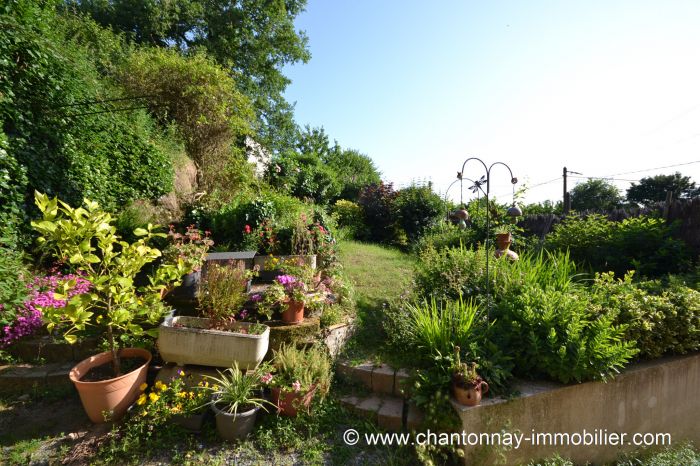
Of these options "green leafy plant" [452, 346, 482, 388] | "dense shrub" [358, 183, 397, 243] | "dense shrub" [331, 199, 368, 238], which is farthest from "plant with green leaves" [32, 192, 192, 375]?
"dense shrub" [358, 183, 397, 243]

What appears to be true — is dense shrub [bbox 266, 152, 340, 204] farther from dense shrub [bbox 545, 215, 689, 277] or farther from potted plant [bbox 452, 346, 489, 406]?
potted plant [bbox 452, 346, 489, 406]

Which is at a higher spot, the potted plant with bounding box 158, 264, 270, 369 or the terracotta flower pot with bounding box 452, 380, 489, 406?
the potted plant with bounding box 158, 264, 270, 369

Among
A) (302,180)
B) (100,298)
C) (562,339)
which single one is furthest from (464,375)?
(302,180)

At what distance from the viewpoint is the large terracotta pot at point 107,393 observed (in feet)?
8.36

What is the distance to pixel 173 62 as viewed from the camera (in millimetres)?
7461

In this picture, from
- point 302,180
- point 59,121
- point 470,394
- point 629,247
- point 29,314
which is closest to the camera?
point 470,394

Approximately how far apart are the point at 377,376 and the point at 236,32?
14.8 m

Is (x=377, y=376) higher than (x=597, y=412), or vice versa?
(x=377, y=376)

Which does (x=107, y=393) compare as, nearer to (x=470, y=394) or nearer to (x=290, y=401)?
(x=290, y=401)

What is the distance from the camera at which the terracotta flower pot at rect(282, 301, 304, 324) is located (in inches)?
135

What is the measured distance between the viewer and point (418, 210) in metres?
10.6

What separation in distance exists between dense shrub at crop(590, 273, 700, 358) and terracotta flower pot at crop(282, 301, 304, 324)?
2954mm

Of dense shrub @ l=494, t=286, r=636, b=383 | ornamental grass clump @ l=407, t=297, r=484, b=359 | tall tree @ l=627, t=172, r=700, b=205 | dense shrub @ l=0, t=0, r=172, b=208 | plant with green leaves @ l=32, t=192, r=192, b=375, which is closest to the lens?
plant with green leaves @ l=32, t=192, r=192, b=375

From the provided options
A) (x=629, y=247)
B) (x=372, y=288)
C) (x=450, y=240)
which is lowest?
(x=372, y=288)
